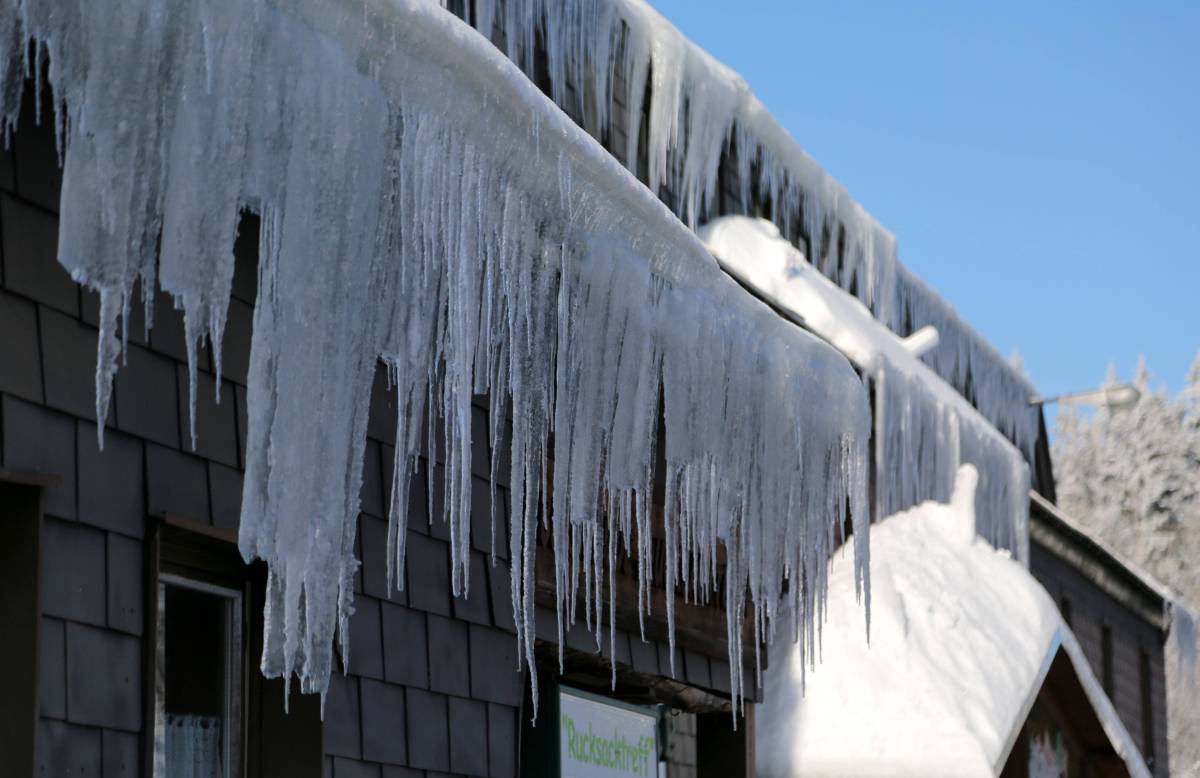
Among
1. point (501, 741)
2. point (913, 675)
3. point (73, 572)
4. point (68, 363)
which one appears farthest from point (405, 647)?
point (913, 675)

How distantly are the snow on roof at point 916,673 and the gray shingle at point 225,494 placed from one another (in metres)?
4.00

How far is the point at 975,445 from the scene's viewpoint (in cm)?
1463

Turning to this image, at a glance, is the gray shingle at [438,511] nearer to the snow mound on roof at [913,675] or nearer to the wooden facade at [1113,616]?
the snow mound on roof at [913,675]

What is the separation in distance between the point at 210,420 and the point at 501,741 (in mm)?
2127

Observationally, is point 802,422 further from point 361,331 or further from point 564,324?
point 361,331

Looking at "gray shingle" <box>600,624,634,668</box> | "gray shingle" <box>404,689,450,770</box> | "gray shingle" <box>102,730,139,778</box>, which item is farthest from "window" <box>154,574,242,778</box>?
"gray shingle" <box>600,624,634,668</box>

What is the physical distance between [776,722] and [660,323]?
3.98m

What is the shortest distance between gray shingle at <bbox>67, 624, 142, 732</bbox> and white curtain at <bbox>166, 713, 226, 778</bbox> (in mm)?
442

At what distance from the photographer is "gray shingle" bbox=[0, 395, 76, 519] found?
13.4 feet

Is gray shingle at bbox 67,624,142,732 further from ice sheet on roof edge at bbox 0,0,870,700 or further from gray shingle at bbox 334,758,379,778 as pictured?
gray shingle at bbox 334,758,379,778

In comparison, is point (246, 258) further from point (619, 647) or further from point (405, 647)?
point (619, 647)

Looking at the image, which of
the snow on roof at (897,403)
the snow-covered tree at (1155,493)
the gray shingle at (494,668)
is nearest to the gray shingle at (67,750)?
the gray shingle at (494,668)

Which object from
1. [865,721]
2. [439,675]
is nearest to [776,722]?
[865,721]

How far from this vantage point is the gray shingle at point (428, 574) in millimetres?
5934
